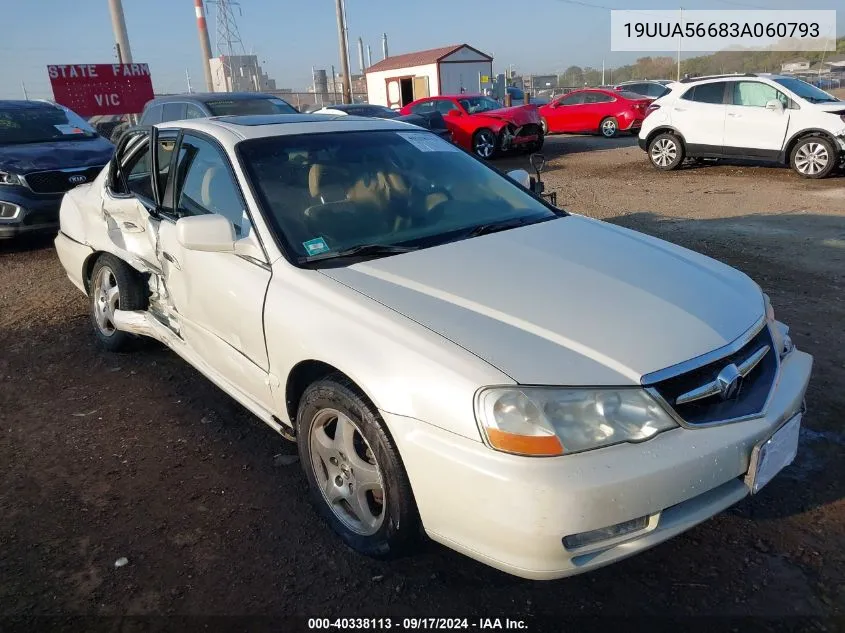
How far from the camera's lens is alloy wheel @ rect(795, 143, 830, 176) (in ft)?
34.7

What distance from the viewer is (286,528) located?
280 centimetres

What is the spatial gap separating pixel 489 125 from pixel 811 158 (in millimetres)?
6461

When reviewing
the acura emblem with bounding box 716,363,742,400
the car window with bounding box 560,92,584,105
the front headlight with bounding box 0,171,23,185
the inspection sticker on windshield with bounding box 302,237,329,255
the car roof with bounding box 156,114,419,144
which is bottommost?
the acura emblem with bounding box 716,363,742,400

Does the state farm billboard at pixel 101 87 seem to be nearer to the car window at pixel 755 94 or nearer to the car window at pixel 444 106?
the car window at pixel 444 106

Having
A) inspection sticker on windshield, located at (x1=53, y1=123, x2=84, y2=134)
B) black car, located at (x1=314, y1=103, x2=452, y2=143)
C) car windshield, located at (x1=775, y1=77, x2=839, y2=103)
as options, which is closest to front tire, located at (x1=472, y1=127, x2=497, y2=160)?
black car, located at (x1=314, y1=103, x2=452, y2=143)

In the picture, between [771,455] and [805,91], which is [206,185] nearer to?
[771,455]

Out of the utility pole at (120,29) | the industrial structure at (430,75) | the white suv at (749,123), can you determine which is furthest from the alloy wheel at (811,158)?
the industrial structure at (430,75)

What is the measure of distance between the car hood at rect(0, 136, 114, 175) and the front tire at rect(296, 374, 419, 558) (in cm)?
679

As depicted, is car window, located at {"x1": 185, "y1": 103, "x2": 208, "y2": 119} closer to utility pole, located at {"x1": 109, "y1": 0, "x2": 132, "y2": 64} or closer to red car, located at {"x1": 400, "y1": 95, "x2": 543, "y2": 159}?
red car, located at {"x1": 400, "y1": 95, "x2": 543, "y2": 159}

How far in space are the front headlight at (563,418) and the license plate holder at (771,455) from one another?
0.38 meters

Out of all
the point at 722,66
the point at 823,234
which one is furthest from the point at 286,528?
the point at 722,66

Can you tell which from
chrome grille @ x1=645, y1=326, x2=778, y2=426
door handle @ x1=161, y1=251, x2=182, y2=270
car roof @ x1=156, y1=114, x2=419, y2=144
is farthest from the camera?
door handle @ x1=161, y1=251, x2=182, y2=270

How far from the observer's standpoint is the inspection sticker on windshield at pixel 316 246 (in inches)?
112

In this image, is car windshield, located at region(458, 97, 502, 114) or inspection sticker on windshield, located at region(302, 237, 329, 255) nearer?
inspection sticker on windshield, located at region(302, 237, 329, 255)
